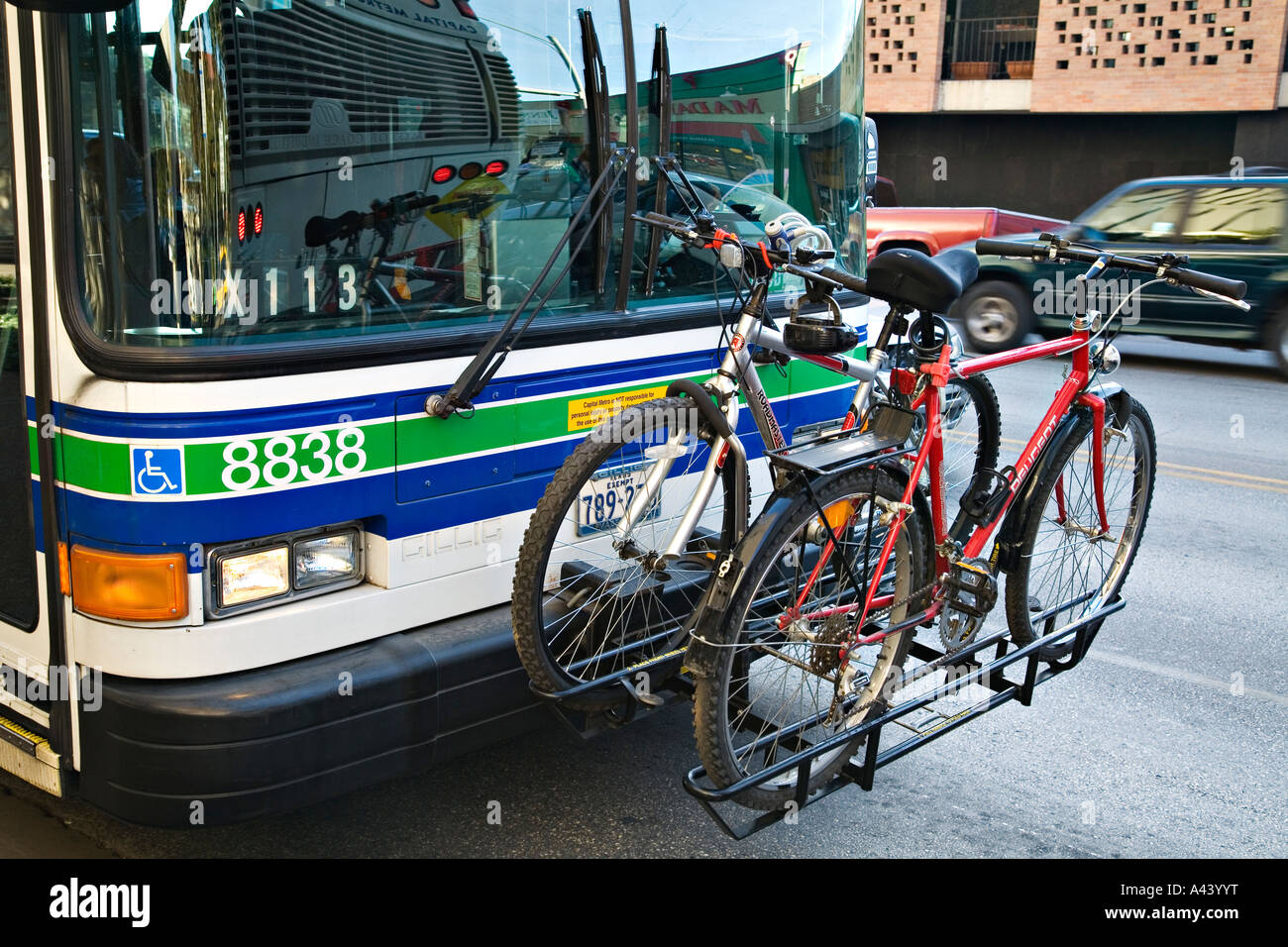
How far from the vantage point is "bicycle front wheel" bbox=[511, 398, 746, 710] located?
10.4 feet

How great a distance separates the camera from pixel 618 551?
3453 mm

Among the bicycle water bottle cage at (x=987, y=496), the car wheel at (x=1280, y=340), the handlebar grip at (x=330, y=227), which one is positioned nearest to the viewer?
the handlebar grip at (x=330, y=227)

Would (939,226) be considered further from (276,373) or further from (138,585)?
(138,585)

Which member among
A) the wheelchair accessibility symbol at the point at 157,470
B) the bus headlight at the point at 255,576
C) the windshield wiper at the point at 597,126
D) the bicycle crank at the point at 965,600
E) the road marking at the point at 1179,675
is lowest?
the road marking at the point at 1179,675

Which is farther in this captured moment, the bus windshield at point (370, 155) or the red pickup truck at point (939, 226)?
the red pickup truck at point (939, 226)

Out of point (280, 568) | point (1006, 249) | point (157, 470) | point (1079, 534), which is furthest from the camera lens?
point (1079, 534)

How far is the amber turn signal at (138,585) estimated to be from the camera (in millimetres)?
2912

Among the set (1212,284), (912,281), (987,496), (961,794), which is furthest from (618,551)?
(1212,284)

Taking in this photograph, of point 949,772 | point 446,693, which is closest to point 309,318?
point 446,693

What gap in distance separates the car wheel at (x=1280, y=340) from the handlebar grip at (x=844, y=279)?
32.5 feet

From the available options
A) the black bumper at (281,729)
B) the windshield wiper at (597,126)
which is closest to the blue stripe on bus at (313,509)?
the black bumper at (281,729)

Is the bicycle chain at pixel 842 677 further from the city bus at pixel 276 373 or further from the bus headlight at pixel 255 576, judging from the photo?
the bus headlight at pixel 255 576

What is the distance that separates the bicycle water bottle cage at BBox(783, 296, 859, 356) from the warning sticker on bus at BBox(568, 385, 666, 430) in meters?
0.41

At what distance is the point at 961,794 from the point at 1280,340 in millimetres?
9553
